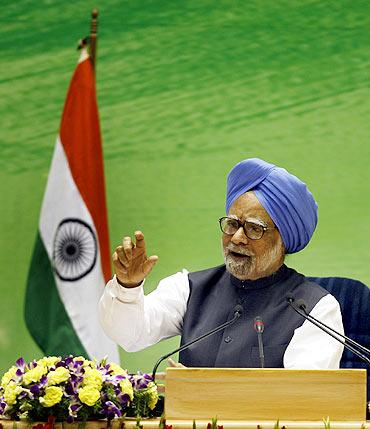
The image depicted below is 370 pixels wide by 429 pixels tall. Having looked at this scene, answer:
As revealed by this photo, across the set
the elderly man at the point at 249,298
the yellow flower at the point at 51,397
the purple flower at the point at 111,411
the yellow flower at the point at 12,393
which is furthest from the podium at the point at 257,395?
the elderly man at the point at 249,298

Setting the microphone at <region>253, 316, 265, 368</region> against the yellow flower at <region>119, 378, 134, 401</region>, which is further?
the microphone at <region>253, 316, 265, 368</region>

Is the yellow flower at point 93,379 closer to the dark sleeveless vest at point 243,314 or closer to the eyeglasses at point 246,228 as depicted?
the dark sleeveless vest at point 243,314

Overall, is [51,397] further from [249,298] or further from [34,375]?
[249,298]

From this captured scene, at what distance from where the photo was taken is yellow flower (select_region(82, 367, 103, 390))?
2.94m

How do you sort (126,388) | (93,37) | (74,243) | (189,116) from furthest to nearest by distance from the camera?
(189,116) → (93,37) → (74,243) → (126,388)

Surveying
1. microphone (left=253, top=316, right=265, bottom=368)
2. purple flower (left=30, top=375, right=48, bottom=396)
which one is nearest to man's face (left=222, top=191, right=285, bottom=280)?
microphone (left=253, top=316, right=265, bottom=368)

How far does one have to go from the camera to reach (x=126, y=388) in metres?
3.00

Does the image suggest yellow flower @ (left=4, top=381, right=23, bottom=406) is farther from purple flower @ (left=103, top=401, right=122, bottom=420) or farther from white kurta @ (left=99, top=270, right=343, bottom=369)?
white kurta @ (left=99, top=270, right=343, bottom=369)

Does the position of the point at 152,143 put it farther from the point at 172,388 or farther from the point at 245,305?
the point at 172,388

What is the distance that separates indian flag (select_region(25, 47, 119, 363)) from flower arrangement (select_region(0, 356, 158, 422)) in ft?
8.14

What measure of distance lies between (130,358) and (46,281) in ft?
2.09

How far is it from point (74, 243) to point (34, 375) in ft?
8.71

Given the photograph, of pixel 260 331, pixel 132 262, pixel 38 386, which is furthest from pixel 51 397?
pixel 260 331

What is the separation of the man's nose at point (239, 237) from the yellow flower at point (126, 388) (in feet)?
3.02
